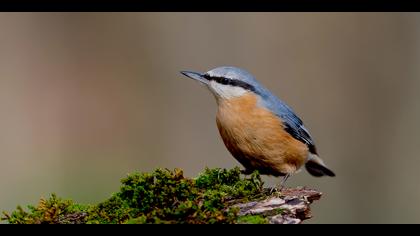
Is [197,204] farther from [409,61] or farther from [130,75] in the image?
[130,75]

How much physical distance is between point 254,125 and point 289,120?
0.44 meters

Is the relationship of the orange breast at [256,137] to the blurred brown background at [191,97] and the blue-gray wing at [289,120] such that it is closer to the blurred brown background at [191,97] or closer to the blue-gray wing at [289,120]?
the blue-gray wing at [289,120]

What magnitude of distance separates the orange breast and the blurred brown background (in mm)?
4016

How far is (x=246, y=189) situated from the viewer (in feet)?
11.2

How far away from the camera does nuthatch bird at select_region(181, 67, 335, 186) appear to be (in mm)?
4188

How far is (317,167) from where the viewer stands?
530 cm

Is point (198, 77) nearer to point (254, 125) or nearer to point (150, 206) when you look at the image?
point (254, 125)

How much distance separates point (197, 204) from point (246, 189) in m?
0.58

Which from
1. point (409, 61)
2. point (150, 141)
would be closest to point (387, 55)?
point (409, 61)

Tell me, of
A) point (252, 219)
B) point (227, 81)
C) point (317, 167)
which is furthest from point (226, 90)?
point (252, 219)

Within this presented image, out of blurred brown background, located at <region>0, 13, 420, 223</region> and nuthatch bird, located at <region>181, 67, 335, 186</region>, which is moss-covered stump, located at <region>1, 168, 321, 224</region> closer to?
nuthatch bird, located at <region>181, 67, 335, 186</region>
